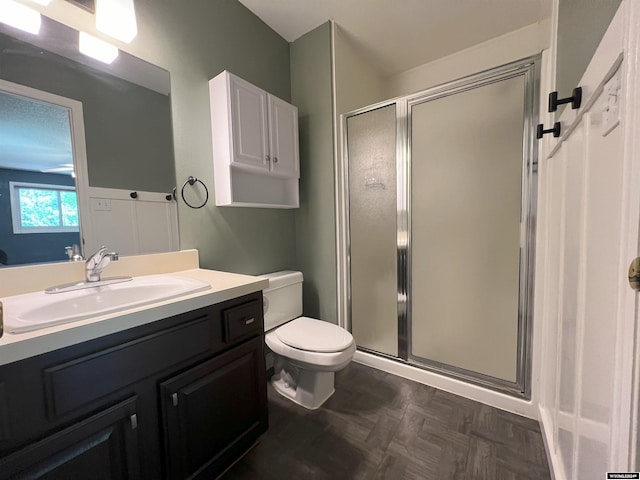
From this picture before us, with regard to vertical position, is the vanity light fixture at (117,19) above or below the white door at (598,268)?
above

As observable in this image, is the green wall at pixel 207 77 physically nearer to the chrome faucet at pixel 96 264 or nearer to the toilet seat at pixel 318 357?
the chrome faucet at pixel 96 264

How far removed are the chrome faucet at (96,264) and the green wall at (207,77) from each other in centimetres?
37

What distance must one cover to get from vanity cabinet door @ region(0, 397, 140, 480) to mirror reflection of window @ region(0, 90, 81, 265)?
0.68 meters

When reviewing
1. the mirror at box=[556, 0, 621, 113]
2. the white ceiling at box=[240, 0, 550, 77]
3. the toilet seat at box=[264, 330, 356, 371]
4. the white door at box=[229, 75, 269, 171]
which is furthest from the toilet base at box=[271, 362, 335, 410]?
the white ceiling at box=[240, 0, 550, 77]

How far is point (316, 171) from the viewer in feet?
6.57

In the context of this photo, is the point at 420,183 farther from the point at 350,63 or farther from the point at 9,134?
the point at 9,134

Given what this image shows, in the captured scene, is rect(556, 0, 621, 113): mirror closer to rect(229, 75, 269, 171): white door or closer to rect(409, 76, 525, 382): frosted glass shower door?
rect(409, 76, 525, 382): frosted glass shower door

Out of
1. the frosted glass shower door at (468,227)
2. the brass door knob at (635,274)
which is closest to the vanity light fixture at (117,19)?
the frosted glass shower door at (468,227)

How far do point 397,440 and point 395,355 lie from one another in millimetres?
635

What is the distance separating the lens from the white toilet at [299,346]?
1.34 metres

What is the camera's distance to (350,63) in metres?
2.06

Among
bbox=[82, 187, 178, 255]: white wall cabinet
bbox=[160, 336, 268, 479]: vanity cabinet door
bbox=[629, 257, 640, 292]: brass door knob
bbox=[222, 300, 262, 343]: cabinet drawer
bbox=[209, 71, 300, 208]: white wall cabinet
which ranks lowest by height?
bbox=[160, 336, 268, 479]: vanity cabinet door

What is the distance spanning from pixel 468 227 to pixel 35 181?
6.75ft

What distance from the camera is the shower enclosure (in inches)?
54.8
